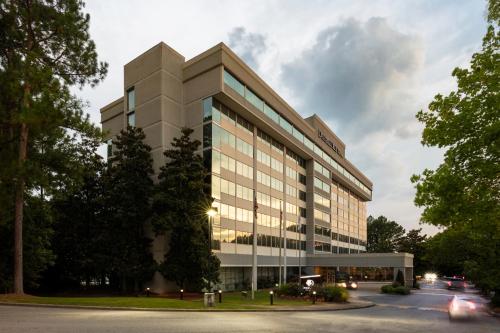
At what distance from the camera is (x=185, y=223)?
3516cm

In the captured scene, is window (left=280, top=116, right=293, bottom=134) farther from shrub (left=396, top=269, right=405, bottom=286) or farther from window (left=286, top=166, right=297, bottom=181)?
shrub (left=396, top=269, right=405, bottom=286)

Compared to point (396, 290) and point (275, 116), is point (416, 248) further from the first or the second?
point (275, 116)

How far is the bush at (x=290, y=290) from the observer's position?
108 feet

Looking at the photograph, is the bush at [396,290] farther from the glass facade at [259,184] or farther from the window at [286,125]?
the window at [286,125]

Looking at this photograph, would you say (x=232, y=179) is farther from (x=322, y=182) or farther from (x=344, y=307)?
(x=322, y=182)

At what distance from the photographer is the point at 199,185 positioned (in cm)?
3638

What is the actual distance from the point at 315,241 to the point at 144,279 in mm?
35355

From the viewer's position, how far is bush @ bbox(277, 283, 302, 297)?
3300 centimetres

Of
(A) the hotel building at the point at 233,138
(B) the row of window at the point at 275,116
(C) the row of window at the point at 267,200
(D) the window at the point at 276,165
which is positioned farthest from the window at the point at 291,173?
(C) the row of window at the point at 267,200

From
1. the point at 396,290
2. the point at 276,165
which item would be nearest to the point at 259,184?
the point at 276,165

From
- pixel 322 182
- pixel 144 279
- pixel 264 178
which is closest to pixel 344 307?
pixel 144 279

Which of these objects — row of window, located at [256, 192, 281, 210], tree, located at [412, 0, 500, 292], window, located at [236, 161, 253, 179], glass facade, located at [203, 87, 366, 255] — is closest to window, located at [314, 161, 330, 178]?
glass facade, located at [203, 87, 366, 255]

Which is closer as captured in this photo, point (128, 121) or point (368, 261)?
point (128, 121)

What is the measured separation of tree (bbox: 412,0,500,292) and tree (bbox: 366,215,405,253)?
127m
